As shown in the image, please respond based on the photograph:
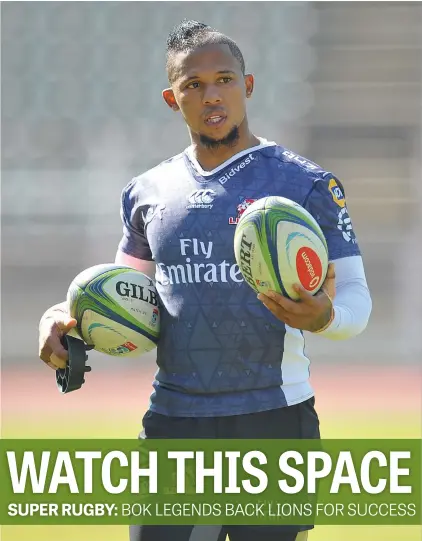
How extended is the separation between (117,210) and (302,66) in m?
2.91

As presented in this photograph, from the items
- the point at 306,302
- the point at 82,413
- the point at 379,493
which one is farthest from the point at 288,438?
the point at 82,413

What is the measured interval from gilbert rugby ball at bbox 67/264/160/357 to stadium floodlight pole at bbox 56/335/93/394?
69 mm

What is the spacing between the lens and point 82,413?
9.09 meters

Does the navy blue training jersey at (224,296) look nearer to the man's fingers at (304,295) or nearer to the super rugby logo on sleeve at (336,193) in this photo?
the super rugby logo on sleeve at (336,193)

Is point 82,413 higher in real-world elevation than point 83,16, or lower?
lower

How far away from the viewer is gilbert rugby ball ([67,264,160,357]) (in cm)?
332

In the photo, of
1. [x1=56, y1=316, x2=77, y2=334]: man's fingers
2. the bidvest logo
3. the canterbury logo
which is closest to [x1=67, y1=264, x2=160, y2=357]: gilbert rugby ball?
[x1=56, y1=316, x2=77, y2=334]: man's fingers

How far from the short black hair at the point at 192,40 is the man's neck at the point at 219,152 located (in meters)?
0.24

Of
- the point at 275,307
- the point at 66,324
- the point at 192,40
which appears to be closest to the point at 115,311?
the point at 66,324

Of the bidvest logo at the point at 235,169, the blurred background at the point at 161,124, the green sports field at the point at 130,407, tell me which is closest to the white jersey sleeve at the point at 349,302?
the bidvest logo at the point at 235,169

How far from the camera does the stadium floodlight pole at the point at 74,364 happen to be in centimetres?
326

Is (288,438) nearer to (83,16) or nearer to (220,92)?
(220,92)

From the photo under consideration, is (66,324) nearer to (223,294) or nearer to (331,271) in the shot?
(223,294)

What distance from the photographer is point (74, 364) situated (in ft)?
10.7
